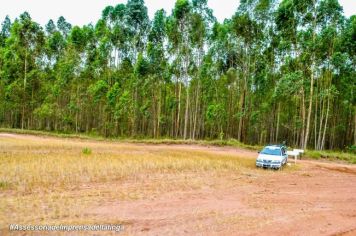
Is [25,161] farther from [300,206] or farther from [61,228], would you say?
[300,206]

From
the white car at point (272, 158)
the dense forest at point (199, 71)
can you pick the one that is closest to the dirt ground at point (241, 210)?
the white car at point (272, 158)

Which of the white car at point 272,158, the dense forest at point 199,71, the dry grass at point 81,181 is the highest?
the dense forest at point 199,71

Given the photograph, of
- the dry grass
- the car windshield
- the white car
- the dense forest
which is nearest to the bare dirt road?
the dry grass

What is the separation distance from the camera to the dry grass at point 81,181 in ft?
33.3

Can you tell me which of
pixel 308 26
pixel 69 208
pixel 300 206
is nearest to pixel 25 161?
pixel 69 208

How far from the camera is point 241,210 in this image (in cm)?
1147

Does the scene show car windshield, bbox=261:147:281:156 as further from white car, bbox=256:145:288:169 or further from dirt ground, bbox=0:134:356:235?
dirt ground, bbox=0:134:356:235

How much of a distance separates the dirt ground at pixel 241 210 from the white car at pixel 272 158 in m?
4.95

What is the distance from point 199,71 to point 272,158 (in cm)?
2400

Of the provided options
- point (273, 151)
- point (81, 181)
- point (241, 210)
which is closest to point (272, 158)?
point (273, 151)

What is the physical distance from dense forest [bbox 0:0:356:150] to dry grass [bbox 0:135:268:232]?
61.7 feet

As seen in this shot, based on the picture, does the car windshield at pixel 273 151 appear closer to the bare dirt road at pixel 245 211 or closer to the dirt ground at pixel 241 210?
the dirt ground at pixel 241 210

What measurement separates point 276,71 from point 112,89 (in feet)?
73.4

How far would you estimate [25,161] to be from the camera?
19266mm
